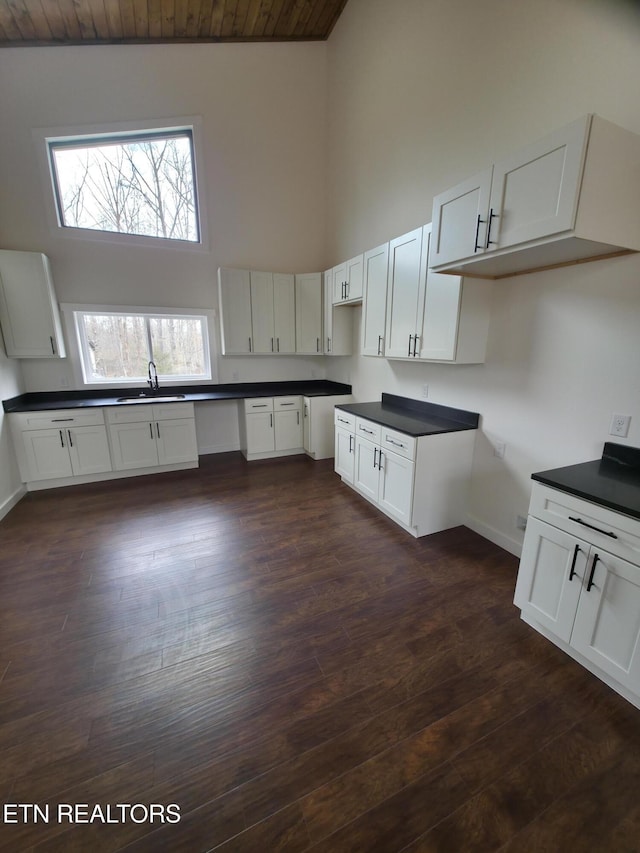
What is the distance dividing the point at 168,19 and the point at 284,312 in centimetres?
302

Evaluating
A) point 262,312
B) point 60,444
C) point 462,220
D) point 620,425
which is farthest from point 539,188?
point 60,444

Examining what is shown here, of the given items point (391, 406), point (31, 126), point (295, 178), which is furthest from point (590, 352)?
point (31, 126)

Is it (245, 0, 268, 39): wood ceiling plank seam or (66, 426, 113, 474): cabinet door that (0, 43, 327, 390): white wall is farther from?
(66, 426, 113, 474): cabinet door

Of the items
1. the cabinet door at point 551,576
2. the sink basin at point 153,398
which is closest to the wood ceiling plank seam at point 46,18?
the sink basin at point 153,398

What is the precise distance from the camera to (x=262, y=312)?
14.6 ft

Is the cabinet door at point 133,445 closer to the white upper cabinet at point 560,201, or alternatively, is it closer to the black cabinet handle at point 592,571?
the white upper cabinet at point 560,201

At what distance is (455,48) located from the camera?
263 cm

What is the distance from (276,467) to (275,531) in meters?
1.53

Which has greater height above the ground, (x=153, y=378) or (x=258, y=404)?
(x=153, y=378)

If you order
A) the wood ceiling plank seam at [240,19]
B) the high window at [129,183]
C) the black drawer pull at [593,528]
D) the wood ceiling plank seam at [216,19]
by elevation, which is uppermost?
the wood ceiling plank seam at [240,19]

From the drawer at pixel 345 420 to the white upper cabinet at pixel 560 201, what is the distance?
1.78 metres

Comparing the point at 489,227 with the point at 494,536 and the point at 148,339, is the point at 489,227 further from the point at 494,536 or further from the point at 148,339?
the point at 148,339

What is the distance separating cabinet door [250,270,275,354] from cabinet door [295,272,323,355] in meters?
0.36

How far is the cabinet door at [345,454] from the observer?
11.6 ft
